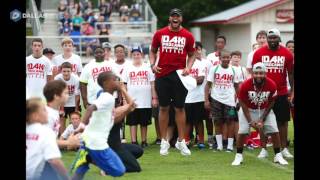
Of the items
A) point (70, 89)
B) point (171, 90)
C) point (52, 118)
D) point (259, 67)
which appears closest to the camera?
point (52, 118)

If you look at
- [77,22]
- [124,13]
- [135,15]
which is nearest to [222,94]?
[77,22]

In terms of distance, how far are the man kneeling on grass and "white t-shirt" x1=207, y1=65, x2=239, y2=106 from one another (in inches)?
62.4

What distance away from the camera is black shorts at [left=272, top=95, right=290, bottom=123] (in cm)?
1262

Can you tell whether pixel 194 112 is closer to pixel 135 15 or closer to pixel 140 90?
pixel 140 90

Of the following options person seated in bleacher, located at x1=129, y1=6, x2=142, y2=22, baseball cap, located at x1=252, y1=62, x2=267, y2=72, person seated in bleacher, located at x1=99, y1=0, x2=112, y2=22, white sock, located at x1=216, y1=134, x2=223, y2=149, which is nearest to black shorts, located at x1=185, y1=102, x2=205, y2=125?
white sock, located at x1=216, y1=134, x2=223, y2=149

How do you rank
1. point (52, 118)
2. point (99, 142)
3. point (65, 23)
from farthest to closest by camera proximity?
point (65, 23) → point (99, 142) → point (52, 118)

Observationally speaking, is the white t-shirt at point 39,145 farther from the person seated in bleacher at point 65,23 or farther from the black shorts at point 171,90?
the person seated in bleacher at point 65,23

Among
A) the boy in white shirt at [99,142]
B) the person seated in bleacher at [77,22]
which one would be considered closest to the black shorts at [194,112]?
the boy in white shirt at [99,142]

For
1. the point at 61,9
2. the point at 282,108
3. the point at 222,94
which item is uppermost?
the point at 61,9

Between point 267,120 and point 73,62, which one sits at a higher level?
point 73,62

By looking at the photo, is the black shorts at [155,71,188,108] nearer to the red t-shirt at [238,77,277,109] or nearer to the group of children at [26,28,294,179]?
the group of children at [26,28,294,179]

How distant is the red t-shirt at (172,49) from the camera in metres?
12.7

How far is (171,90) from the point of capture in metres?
12.8

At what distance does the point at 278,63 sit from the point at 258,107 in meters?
0.92
